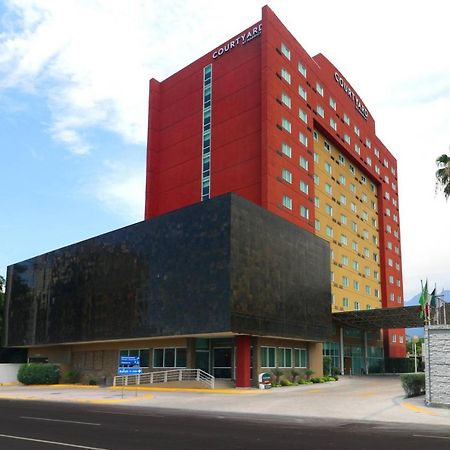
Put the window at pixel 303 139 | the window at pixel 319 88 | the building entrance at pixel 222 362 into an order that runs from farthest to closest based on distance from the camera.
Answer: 1. the window at pixel 319 88
2. the window at pixel 303 139
3. the building entrance at pixel 222 362

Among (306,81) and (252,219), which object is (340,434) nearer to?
(252,219)

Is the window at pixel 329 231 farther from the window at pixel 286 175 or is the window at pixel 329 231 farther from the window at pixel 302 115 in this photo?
the window at pixel 302 115

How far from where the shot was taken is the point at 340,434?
51.8ft

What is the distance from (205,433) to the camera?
51.0 ft

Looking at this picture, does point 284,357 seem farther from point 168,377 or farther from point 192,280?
point 192,280

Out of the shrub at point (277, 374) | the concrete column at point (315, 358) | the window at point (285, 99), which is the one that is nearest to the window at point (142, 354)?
the shrub at point (277, 374)

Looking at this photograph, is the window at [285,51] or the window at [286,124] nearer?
the window at [286,124]

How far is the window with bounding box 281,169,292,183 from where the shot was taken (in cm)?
5441

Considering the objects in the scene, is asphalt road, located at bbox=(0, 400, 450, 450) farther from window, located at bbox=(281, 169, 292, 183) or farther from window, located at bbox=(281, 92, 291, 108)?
window, located at bbox=(281, 92, 291, 108)

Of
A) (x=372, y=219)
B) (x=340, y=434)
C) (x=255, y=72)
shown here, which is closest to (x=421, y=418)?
(x=340, y=434)

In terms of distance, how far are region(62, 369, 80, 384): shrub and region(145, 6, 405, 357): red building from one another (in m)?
19.4

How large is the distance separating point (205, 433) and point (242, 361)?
2422 cm

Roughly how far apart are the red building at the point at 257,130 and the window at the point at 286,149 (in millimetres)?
110

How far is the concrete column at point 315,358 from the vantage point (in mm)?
50094
